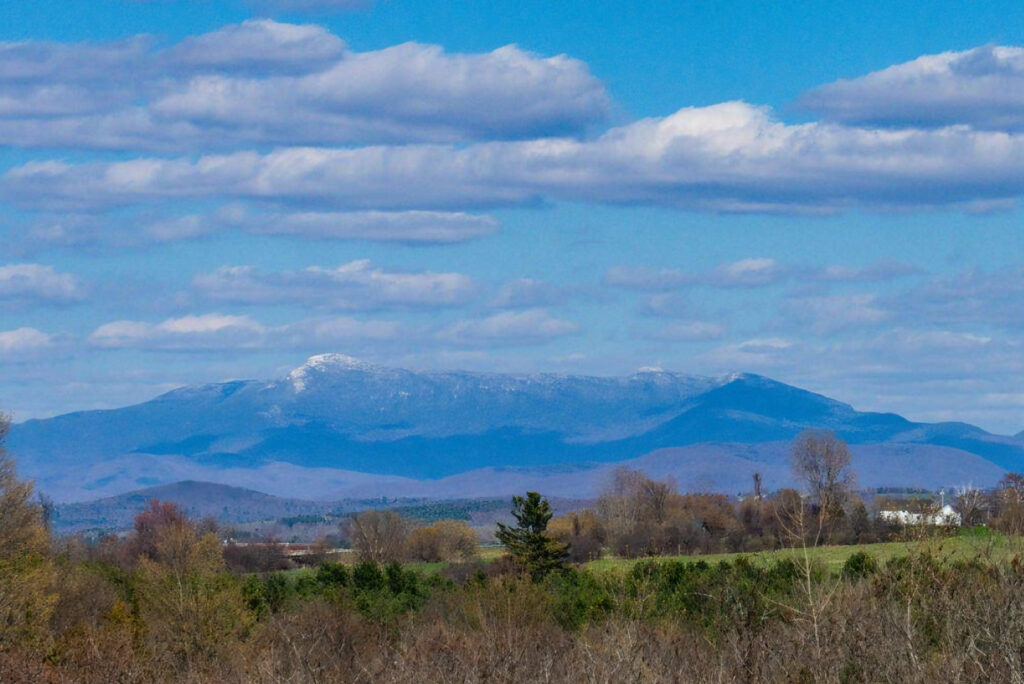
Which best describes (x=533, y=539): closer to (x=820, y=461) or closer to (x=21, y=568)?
(x=21, y=568)

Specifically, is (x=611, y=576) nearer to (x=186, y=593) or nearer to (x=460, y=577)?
(x=186, y=593)

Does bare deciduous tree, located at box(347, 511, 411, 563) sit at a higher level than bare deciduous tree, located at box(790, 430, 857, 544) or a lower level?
lower

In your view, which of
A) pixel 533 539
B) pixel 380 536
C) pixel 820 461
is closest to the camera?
pixel 533 539

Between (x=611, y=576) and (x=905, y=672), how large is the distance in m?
43.8

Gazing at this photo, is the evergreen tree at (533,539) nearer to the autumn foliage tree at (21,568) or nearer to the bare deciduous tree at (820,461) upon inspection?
the autumn foliage tree at (21,568)

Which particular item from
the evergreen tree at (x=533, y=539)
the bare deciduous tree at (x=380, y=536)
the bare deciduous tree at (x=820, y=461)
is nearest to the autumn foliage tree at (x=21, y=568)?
the evergreen tree at (x=533, y=539)

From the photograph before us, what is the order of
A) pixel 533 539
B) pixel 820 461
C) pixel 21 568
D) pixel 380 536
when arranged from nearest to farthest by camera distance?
pixel 21 568 < pixel 533 539 < pixel 380 536 < pixel 820 461

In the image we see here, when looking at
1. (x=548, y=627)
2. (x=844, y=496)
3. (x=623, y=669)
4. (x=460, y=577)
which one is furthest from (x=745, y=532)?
(x=623, y=669)

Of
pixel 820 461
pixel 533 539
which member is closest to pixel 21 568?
pixel 533 539

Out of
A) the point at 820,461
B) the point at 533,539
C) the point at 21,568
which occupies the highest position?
the point at 820,461

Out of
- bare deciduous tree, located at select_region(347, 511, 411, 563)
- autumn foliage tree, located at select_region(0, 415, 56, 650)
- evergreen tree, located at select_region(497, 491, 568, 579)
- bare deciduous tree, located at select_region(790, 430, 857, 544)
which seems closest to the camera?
autumn foliage tree, located at select_region(0, 415, 56, 650)

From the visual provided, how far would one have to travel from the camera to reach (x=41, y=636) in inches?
2190

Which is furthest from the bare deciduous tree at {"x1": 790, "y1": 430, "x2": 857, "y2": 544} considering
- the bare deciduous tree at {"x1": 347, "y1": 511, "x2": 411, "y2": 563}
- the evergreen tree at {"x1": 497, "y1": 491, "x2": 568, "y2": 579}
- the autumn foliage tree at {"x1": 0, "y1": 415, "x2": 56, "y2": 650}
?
the autumn foliage tree at {"x1": 0, "y1": 415, "x2": 56, "y2": 650}

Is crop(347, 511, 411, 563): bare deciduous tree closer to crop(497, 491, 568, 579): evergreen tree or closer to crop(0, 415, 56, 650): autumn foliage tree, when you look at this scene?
crop(497, 491, 568, 579): evergreen tree
